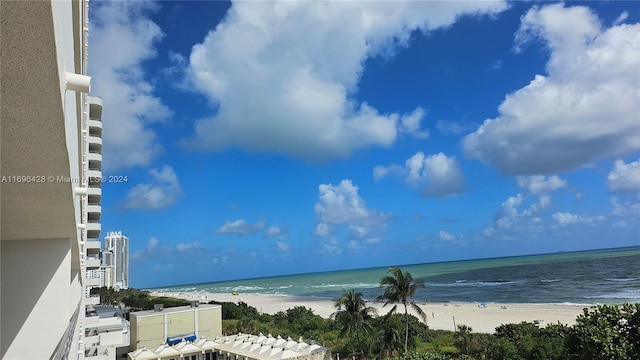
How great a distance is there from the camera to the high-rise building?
1742mm

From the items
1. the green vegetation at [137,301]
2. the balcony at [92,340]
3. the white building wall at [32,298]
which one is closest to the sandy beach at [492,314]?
the green vegetation at [137,301]

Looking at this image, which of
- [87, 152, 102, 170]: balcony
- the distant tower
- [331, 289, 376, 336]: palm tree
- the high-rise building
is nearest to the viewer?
the high-rise building

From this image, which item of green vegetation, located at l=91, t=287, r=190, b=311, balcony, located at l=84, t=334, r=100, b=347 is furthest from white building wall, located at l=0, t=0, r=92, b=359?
green vegetation, located at l=91, t=287, r=190, b=311

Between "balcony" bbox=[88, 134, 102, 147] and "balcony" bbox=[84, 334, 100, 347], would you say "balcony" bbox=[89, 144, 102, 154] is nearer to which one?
"balcony" bbox=[88, 134, 102, 147]

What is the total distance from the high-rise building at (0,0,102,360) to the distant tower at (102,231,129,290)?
255 feet

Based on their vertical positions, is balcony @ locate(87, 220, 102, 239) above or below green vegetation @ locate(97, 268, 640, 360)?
above

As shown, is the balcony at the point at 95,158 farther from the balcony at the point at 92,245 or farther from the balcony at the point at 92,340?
the balcony at the point at 92,340

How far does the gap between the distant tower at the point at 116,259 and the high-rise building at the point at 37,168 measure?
77.9 metres

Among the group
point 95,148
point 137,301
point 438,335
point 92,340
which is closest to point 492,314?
point 438,335

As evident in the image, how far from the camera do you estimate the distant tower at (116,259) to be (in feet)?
259

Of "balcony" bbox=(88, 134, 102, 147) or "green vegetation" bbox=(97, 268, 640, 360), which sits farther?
"balcony" bbox=(88, 134, 102, 147)

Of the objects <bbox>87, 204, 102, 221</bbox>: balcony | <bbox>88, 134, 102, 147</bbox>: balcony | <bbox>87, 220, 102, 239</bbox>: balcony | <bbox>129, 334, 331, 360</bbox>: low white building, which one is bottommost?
<bbox>129, 334, 331, 360</bbox>: low white building

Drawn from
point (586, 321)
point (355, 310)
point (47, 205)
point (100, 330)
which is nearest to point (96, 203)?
point (100, 330)

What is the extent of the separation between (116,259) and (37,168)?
94251 millimetres
